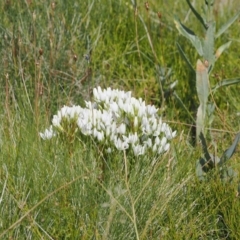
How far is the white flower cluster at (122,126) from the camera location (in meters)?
3.36

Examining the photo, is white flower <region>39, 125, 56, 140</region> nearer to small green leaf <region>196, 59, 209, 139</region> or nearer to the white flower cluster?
the white flower cluster

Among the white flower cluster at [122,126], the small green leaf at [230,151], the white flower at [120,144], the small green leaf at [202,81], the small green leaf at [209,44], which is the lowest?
the small green leaf at [230,151]

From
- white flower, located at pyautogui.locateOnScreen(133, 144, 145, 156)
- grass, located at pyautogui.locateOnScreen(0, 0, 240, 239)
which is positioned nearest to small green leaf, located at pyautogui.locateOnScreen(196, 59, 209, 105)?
grass, located at pyautogui.locateOnScreen(0, 0, 240, 239)

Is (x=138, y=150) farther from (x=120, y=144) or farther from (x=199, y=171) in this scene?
(x=199, y=171)

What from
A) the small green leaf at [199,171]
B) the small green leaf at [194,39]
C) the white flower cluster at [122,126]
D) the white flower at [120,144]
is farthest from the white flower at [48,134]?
the small green leaf at [194,39]

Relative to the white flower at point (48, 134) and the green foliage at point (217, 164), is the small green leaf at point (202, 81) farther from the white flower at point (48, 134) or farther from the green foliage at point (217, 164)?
the white flower at point (48, 134)

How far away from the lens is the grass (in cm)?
292

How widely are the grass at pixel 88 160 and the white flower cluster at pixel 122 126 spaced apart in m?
0.07

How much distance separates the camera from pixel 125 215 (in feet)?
9.63

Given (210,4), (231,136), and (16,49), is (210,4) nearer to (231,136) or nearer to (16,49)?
(231,136)

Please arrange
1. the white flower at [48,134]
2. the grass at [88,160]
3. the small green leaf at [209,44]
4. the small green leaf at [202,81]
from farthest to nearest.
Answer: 1. the small green leaf at [209,44]
2. the small green leaf at [202,81]
3. the white flower at [48,134]
4. the grass at [88,160]

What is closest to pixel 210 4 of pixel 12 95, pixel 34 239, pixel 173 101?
pixel 173 101

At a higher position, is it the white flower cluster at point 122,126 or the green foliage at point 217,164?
the white flower cluster at point 122,126

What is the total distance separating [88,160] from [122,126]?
230mm
